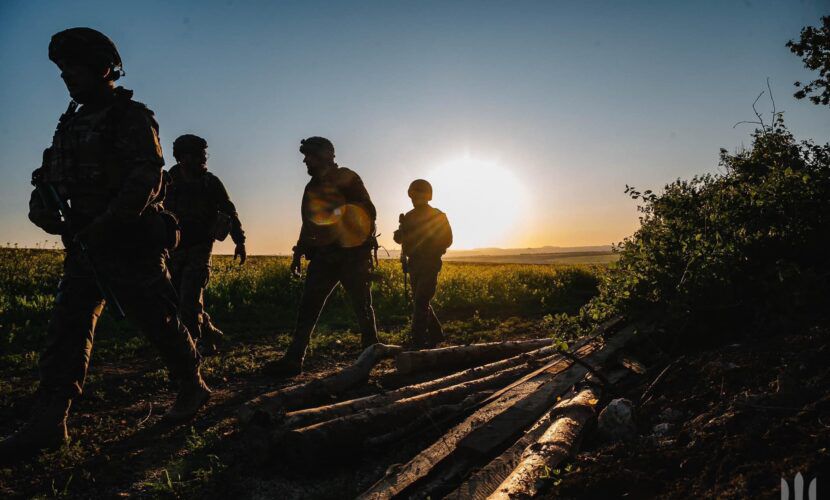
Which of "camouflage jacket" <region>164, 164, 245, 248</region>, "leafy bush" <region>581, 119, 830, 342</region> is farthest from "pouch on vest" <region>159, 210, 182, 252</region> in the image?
"leafy bush" <region>581, 119, 830, 342</region>

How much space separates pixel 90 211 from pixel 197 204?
3.14m

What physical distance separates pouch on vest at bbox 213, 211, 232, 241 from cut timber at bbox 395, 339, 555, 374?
3.44m

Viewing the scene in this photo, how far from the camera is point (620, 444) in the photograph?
8.00ft

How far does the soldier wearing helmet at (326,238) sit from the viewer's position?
566cm

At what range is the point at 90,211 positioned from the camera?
3482mm

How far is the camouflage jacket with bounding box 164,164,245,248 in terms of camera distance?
6445 millimetres

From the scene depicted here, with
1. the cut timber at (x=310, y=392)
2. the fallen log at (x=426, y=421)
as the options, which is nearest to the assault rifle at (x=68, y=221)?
the cut timber at (x=310, y=392)

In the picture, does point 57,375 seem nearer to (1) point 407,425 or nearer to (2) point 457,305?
(1) point 407,425

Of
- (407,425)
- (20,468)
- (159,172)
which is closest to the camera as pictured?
(20,468)

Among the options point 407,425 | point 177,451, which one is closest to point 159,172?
point 177,451

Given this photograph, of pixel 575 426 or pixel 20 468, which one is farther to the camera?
pixel 20 468

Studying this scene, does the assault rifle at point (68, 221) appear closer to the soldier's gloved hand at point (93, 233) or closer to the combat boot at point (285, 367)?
the soldier's gloved hand at point (93, 233)

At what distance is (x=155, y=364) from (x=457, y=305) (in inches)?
298

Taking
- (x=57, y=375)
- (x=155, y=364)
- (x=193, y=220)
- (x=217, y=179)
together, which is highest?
(x=217, y=179)
